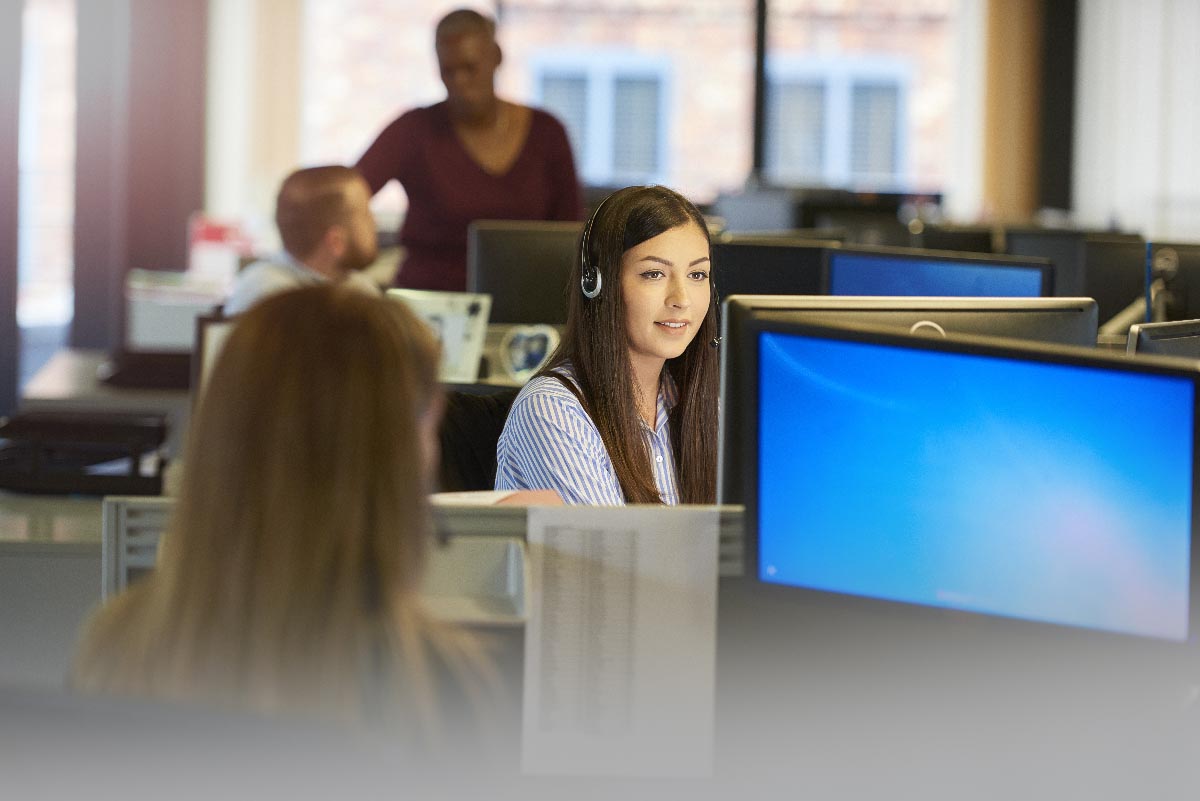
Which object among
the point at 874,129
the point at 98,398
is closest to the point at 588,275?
the point at 98,398

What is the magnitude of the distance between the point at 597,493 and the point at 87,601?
0.90 meters

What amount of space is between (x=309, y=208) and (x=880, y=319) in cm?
183

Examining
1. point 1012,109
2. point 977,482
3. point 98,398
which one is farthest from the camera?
point 1012,109

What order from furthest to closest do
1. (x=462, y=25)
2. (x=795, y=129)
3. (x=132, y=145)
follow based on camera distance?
(x=795, y=129)
(x=132, y=145)
(x=462, y=25)

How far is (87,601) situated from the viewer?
223 cm

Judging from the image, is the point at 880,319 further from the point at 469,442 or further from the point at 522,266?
the point at 522,266

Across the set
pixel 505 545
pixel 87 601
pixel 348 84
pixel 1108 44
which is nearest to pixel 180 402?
pixel 87 601

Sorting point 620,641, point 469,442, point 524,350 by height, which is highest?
point 524,350

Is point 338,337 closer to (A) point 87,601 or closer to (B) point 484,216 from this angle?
(A) point 87,601

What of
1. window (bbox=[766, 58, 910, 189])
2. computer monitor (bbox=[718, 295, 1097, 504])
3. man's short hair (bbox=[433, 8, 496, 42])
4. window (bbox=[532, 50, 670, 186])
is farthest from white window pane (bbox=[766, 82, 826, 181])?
computer monitor (bbox=[718, 295, 1097, 504])

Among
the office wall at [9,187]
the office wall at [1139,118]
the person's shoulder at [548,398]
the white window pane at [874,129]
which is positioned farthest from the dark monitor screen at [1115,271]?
the white window pane at [874,129]

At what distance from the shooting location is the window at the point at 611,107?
896cm

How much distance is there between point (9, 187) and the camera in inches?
220

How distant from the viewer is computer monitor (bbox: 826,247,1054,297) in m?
2.31
